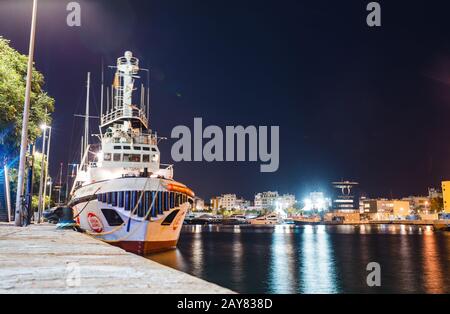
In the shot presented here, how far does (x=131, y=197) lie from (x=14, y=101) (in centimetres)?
1030

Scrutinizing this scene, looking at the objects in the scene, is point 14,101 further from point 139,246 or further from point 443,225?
point 443,225

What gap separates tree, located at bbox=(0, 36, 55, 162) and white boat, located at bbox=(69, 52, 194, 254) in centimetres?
610

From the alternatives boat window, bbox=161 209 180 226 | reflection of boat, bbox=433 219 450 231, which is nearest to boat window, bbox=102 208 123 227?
boat window, bbox=161 209 180 226

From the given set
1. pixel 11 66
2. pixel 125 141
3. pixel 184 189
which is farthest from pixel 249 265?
pixel 11 66

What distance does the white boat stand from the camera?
30469 millimetres

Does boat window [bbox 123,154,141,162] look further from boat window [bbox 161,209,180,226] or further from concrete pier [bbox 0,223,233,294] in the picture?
concrete pier [bbox 0,223,233,294]

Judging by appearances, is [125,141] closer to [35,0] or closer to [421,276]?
[35,0]

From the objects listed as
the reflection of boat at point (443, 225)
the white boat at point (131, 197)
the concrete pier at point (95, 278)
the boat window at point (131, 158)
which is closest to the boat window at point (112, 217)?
the white boat at point (131, 197)

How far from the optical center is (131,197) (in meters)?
30.6

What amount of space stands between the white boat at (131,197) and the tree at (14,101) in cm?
610

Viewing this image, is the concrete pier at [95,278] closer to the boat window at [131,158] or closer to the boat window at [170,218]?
the boat window at [170,218]

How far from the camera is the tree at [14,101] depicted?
2497 centimetres

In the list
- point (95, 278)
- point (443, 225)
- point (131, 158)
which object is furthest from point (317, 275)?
point (443, 225)

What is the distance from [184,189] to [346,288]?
56.0ft
